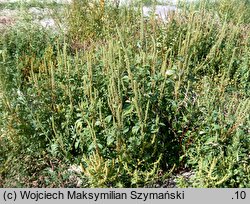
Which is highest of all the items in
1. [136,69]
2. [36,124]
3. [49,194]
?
[136,69]

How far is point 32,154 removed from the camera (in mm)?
3145

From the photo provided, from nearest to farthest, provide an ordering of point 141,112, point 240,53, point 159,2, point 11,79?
point 141,112
point 11,79
point 240,53
point 159,2

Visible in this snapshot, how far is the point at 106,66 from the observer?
3.01 metres

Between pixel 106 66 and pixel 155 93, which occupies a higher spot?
pixel 106 66

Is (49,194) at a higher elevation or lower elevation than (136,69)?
lower

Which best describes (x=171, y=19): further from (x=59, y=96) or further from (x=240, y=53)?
(x=59, y=96)

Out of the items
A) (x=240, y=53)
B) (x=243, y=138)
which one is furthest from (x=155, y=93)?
(x=240, y=53)

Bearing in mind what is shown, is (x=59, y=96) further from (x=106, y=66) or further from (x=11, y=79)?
(x=11, y=79)

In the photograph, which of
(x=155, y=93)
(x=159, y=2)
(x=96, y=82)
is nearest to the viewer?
(x=155, y=93)

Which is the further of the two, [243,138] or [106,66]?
[106,66]

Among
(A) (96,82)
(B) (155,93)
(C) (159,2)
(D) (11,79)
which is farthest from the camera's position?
(C) (159,2)

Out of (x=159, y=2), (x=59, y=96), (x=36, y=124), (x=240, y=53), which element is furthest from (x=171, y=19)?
(x=159, y=2)

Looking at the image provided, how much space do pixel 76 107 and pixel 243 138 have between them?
1.52m

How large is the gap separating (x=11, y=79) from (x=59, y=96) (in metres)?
0.90
